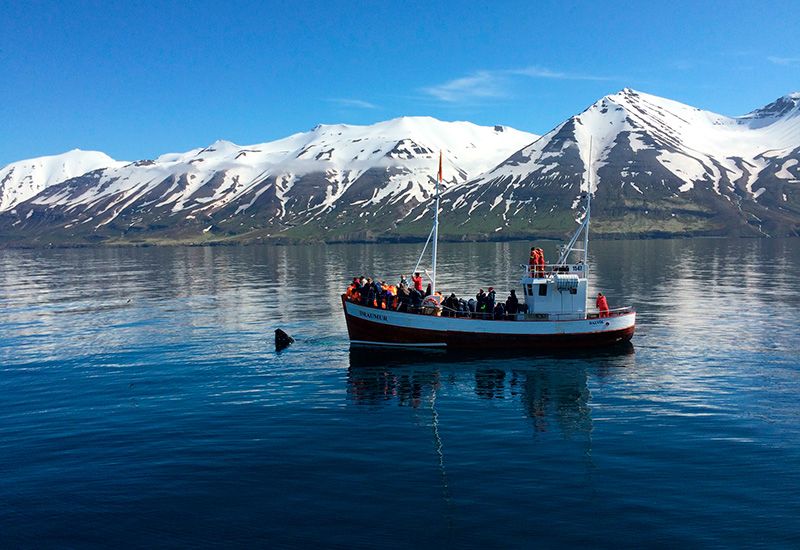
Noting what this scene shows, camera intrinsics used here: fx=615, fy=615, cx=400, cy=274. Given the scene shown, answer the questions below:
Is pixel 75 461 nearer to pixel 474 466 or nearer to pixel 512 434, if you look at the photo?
pixel 474 466

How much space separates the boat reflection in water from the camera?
37500 millimetres

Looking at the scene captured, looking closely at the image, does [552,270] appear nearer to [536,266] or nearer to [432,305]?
[536,266]

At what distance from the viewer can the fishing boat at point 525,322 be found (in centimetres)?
5334

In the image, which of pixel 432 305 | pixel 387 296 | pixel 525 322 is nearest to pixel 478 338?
pixel 525 322

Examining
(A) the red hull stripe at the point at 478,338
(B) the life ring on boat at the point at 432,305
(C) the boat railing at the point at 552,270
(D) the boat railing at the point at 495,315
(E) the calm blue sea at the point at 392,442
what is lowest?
(E) the calm blue sea at the point at 392,442

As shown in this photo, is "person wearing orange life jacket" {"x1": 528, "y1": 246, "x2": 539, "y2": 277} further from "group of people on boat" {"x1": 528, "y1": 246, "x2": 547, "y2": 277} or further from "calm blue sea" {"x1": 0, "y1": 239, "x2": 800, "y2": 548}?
"calm blue sea" {"x1": 0, "y1": 239, "x2": 800, "y2": 548}

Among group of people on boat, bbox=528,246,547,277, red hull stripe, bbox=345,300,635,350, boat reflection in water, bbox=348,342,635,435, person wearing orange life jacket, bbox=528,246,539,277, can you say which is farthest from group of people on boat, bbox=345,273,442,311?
group of people on boat, bbox=528,246,547,277

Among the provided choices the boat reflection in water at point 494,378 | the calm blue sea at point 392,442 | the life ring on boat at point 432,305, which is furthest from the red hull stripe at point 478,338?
the calm blue sea at point 392,442

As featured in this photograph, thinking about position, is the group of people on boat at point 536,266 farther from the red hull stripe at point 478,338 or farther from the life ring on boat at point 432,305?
the life ring on boat at point 432,305

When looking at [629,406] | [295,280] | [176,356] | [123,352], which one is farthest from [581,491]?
[295,280]

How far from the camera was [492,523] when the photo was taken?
73.2ft

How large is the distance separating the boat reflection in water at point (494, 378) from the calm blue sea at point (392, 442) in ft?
0.89

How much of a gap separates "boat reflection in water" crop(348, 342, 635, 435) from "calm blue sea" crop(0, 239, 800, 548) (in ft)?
0.89

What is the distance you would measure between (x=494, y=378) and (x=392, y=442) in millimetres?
15582
